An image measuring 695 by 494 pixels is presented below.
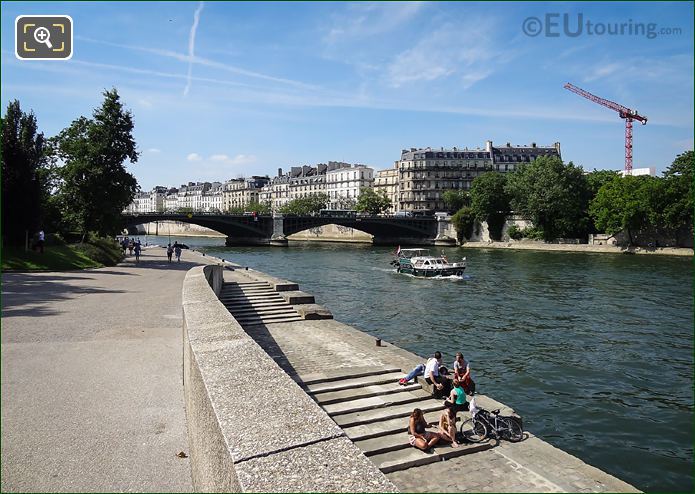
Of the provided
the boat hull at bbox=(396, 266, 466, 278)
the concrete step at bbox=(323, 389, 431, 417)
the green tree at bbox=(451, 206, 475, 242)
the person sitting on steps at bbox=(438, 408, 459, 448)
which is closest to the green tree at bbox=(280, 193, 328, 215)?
the green tree at bbox=(451, 206, 475, 242)

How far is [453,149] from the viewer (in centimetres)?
15962

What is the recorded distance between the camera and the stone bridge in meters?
116

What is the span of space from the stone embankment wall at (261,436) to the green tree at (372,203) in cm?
14605

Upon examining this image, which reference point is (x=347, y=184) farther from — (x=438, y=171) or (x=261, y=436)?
(x=261, y=436)

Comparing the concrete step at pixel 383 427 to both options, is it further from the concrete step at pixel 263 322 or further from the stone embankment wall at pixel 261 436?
the concrete step at pixel 263 322

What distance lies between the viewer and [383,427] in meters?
12.9

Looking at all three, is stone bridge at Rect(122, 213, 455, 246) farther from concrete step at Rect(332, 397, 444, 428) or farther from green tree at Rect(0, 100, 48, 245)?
concrete step at Rect(332, 397, 444, 428)

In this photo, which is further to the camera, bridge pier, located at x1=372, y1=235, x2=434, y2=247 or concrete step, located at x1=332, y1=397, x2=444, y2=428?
bridge pier, located at x1=372, y1=235, x2=434, y2=247

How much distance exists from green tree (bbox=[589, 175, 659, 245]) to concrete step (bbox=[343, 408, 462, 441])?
267ft

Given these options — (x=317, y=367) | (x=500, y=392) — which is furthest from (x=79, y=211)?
(x=500, y=392)

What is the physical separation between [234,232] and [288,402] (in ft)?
389

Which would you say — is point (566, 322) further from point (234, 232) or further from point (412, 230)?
point (234, 232)

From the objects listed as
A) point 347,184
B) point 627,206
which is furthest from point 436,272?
point 347,184

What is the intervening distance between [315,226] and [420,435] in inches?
4235
